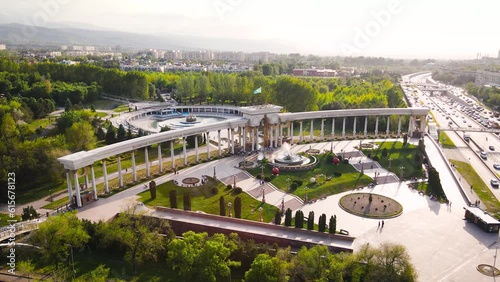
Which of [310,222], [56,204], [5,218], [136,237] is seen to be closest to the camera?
[136,237]

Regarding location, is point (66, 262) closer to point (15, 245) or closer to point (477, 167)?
point (15, 245)

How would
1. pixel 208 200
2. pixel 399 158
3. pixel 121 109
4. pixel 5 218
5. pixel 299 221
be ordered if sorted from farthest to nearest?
pixel 121 109, pixel 399 158, pixel 208 200, pixel 5 218, pixel 299 221

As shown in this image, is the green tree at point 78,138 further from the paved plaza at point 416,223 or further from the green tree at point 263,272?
the green tree at point 263,272

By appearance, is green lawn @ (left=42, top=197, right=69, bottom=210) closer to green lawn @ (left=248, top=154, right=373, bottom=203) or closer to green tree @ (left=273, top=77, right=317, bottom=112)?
green lawn @ (left=248, top=154, right=373, bottom=203)

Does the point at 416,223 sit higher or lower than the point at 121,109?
lower

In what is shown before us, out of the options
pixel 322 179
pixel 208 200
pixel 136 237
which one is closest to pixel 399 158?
pixel 322 179

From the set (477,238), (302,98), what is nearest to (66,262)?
(477,238)

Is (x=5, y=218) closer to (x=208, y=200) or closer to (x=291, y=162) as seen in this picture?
(x=208, y=200)

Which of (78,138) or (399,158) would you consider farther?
(399,158)
